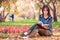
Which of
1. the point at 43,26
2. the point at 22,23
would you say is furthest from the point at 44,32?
the point at 22,23

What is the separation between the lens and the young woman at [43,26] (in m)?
4.04

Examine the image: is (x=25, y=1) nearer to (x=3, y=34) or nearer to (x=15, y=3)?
(x=15, y=3)

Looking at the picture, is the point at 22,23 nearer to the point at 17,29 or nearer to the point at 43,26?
the point at 17,29

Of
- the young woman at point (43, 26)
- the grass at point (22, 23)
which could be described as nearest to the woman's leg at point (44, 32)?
the young woman at point (43, 26)

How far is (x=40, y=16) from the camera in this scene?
4074mm

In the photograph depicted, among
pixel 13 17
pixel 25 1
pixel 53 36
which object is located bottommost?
pixel 53 36

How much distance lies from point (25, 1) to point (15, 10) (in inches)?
9.1

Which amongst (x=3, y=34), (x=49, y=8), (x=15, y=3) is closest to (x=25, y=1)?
(x=15, y=3)

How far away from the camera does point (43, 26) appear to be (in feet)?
13.3

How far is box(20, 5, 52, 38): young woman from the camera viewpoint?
4035 mm

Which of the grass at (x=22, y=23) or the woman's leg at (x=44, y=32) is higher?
the grass at (x=22, y=23)

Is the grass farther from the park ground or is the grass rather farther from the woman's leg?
the woman's leg

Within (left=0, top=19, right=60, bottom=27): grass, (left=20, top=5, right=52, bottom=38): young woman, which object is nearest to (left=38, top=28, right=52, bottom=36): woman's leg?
(left=20, top=5, right=52, bottom=38): young woman

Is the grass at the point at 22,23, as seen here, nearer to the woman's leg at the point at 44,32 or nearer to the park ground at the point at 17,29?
the park ground at the point at 17,29
